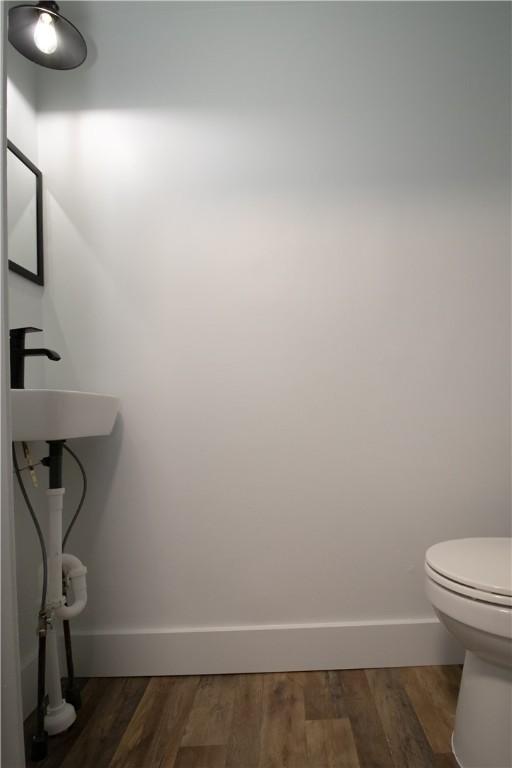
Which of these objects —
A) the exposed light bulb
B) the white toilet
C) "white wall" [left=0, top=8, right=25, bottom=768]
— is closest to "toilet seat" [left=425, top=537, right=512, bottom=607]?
the white toilet

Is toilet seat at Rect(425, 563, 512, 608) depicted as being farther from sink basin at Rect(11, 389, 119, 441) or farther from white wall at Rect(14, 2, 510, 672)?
sink basin at Rect(11, 389, 119, 441)

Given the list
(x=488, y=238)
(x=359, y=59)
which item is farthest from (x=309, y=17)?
(x=488, y=238)

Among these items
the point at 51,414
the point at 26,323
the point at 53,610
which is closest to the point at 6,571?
the point at 51,414

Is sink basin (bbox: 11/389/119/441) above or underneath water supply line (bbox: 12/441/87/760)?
above

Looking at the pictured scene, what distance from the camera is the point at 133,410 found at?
155 centimetres

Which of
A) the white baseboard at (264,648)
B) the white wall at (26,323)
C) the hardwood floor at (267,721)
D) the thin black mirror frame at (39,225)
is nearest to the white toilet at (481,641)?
the hardwood floor at (267,721)

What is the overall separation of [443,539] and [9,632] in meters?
1.32

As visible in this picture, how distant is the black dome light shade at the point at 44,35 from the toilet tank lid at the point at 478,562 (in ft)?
6.16

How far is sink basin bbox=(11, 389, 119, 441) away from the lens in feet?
3.40

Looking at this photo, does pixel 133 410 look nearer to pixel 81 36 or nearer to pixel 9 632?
pixel 9 632

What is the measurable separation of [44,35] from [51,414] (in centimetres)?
118

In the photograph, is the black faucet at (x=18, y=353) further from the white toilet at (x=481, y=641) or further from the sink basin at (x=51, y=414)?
the white toilet at (x=481, y=641)

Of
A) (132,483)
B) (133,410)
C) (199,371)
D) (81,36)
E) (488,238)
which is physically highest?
(81,36)

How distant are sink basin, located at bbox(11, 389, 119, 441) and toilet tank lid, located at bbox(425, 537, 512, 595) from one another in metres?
0.99
